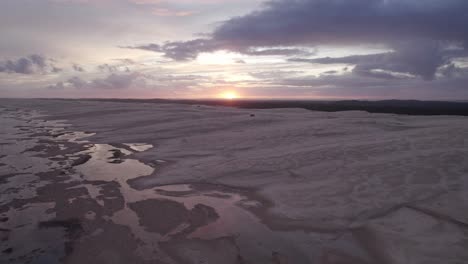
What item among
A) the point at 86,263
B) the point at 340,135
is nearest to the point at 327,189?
the point at 86,263

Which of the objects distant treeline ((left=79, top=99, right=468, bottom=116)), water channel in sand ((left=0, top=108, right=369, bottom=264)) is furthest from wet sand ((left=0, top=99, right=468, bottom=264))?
distant treeline ((left=79, top=99, right=468, bottom=116))

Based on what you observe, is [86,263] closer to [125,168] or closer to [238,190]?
[238,190]

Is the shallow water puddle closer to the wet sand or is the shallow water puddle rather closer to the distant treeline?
the wet sand

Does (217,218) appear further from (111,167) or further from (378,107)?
(378,107)

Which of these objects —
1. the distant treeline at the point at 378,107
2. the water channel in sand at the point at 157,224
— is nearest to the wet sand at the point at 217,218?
the water channel in sand at the point at 157,224

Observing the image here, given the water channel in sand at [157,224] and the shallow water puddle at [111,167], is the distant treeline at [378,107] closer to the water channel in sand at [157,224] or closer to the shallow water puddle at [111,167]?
the shallow water puddle at [111,167]

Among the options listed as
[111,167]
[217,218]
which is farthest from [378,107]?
[217,218]
